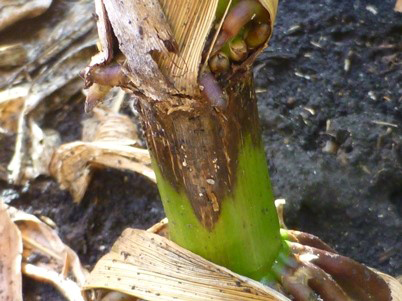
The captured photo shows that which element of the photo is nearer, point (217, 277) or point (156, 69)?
point (156, 69)

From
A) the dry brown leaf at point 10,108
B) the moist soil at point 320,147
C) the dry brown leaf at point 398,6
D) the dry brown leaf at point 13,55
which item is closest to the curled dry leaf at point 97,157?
the moist soil at point 320,147

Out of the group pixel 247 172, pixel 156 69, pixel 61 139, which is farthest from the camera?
pixel 61 139

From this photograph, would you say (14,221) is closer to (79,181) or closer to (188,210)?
(79,181)

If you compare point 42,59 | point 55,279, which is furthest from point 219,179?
point 42,59

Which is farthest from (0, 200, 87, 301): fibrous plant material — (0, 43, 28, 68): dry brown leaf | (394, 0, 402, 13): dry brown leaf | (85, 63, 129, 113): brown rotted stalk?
(394, 0, 402, 13): dry brown leaf

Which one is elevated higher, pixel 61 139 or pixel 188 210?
pixel 188 210

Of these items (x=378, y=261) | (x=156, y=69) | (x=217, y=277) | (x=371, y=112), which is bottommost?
(x=378, y=261)

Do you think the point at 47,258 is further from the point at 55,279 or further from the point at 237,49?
the point at 237,49

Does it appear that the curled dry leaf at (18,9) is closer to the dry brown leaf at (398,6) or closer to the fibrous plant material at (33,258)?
the fibrous plant material at (33,258)

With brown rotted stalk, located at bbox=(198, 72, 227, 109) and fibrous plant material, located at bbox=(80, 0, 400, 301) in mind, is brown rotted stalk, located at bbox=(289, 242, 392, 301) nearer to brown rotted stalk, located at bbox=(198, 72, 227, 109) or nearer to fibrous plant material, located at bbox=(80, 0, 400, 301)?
fibrous plant material, located at bbox=(80, 0, 400, 301)

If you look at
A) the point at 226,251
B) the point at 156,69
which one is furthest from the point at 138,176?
the point at 156,69
